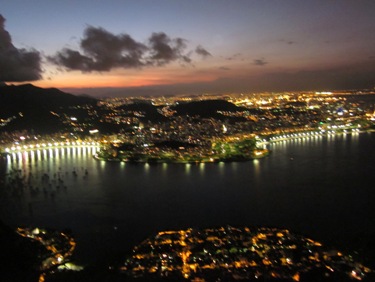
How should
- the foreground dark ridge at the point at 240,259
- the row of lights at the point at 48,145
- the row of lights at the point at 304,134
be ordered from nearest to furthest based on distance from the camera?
the foreground dark ridge at the point at 240,259 < the row of lights at the point at 48,145 < the row of lights at the point at 304,134

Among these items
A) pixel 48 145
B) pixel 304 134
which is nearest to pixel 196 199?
pixel 48 145

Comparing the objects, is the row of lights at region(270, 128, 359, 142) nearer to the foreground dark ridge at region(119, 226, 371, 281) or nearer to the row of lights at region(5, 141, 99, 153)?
the row of lights at region(5, 141, 99, 153)

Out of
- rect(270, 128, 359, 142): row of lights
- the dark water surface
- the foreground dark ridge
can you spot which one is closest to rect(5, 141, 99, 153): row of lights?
the dark water surface

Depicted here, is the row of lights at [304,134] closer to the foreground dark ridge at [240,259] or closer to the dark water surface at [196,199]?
the dark water surface at [196,199]

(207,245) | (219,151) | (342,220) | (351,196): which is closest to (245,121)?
(219,151)

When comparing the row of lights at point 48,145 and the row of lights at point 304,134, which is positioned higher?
the row of lights at point 304,134

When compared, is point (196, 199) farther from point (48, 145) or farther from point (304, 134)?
point (304, 134)

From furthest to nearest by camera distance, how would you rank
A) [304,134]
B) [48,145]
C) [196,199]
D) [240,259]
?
[304,134] < [48,145] < [196,199] < [240,259]

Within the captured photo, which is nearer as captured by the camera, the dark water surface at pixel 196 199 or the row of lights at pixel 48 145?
the dark water surface at pixel 196 199

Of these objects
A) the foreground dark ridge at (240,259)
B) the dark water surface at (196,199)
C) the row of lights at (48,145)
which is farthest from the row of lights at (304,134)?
the foreground dark ridge at (240,259)
